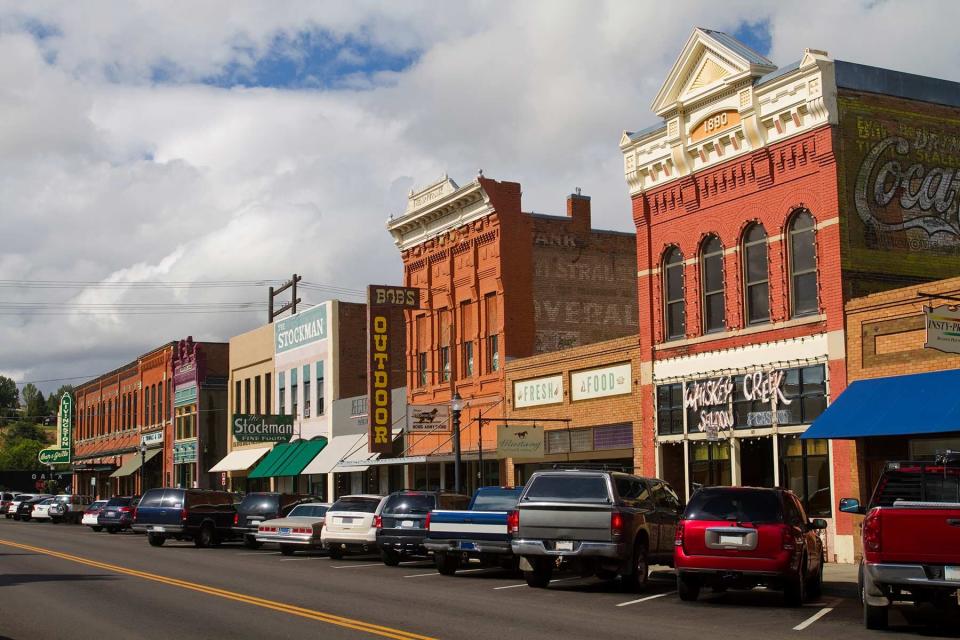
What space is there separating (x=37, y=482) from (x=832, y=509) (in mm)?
82375

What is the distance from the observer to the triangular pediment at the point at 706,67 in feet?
90.6

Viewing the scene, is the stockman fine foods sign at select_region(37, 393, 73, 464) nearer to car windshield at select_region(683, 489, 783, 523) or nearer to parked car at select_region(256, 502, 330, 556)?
parked car at select_region(256, 502, 330, 556)

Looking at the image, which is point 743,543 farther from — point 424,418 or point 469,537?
point 424,418

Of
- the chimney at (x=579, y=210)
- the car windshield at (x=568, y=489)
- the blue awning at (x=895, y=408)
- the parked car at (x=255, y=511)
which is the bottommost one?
the parked car at (x=255, y=511)

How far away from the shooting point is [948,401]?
21.5 meters

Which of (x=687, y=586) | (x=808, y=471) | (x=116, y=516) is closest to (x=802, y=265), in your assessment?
(x=808, y=471)

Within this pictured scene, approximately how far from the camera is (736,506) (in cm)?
1716

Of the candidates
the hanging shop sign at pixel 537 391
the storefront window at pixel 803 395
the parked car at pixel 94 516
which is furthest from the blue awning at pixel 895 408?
the parked car at pixel 94 516

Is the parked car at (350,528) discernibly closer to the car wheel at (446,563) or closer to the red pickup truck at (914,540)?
the car wheel at (446,563)

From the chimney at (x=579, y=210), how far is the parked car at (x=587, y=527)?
2097cm

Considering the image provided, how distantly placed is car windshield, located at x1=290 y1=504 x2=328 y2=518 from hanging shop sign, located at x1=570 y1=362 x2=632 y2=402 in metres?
8.00

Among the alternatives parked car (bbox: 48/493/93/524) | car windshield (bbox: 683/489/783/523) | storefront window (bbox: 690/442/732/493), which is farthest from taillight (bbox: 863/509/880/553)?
parked car (bbox: 48/493/93/524)

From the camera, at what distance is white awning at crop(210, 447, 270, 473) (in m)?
54.9

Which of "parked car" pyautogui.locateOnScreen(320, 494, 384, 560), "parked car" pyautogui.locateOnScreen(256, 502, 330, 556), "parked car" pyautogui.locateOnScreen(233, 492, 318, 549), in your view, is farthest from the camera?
"parked car" pyautogui.locateOnScreen(233, 492, 318, 549)
